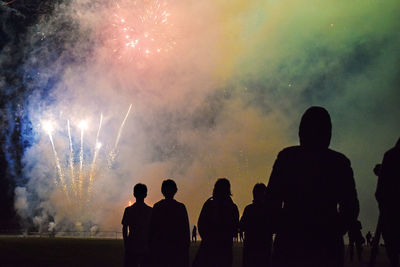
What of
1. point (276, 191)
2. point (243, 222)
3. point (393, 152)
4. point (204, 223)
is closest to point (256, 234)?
point (243, 222)

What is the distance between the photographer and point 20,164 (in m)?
66.2

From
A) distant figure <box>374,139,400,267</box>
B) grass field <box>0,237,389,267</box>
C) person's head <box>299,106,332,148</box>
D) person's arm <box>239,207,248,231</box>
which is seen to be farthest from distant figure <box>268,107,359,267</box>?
grass field <box>0,237,389,267</box>

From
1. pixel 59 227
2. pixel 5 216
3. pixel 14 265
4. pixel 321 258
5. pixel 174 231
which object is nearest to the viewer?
pixel 321 258

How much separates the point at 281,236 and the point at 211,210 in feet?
9.17

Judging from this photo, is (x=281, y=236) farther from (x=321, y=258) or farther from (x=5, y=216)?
(x=5, y=216)

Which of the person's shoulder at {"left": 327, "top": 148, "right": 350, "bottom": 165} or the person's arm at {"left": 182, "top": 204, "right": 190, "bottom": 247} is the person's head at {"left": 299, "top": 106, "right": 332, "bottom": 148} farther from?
the person's arm at {"left": 182, "top": 204, "right": 190, "bottom": 247}

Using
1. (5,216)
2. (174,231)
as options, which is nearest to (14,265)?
(174,231)

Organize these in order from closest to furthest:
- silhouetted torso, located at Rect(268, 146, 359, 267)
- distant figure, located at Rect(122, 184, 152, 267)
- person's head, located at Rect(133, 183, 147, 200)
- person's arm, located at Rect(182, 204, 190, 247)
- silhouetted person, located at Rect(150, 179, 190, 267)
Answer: silhouetted torso, located at Rect(268, 146, 359, 267) → silhouetted person, located at Rect(150, 179, 190, 267) → person's arm, located at Rect(182, 204, 190, 247) → distant figure, located at Rect(122, 184, 152, 267) → person's head, located at Rect(133, 183, 147, 200)

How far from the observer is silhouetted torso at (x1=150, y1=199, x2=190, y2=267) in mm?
6004

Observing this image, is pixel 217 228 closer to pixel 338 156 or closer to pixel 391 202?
pixel 391 202

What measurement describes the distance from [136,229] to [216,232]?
150 cm

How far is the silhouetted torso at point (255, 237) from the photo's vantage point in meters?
6.32

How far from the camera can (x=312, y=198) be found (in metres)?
3.52

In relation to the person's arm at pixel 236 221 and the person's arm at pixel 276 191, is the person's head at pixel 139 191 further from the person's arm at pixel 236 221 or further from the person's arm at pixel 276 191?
the person's arm at pixel 276 191
